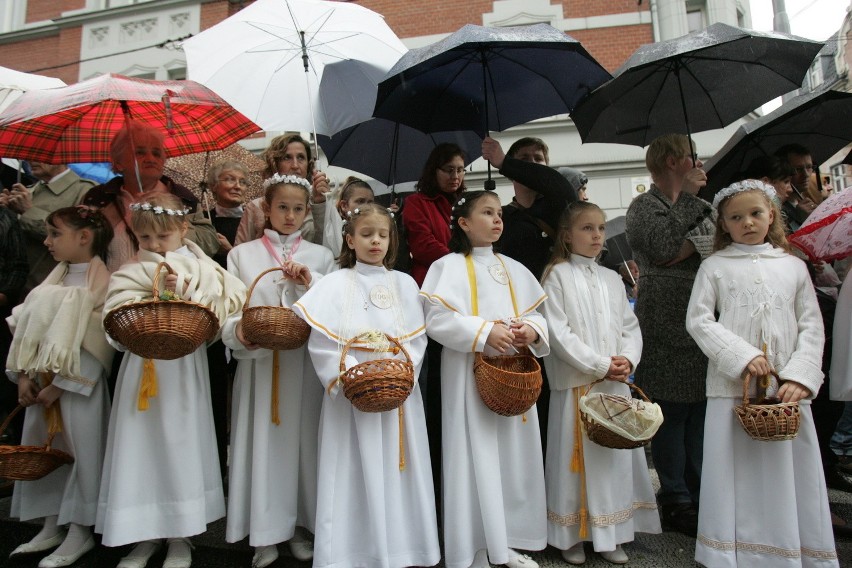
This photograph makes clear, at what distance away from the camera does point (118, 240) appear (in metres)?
3.95

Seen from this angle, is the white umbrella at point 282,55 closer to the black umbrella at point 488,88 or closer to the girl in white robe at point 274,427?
the black umbrella at point 488,88

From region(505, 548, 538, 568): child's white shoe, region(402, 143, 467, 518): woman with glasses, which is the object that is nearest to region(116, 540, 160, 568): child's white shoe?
region(402, 143, 467, 518): woman with glasses

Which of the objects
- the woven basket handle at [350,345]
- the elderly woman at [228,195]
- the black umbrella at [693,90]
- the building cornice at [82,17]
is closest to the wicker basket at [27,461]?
the woven basket handle at [350,345]

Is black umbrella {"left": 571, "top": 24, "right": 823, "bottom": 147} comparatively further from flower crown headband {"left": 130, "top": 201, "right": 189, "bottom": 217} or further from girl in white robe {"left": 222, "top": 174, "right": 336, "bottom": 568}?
flower crown headband {"left": 130, "top": 201, "right": 189, "bottom": 217}

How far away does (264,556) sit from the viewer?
3.38 metres

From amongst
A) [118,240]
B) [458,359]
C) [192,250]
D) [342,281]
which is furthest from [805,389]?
[118,240]

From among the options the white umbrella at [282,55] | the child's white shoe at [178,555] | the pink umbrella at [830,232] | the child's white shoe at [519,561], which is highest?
the white umbrella at [282,55]

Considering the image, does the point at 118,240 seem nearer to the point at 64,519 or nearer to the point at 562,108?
the point at 64,519

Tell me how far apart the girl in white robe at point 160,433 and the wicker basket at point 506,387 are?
1.40 metres

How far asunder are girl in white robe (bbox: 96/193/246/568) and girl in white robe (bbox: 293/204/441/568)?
0.64 metres

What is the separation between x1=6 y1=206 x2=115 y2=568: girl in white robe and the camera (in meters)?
3.47

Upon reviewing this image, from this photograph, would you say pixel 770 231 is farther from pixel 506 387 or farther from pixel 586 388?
pixel 506 387

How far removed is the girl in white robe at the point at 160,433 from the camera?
3.26 m

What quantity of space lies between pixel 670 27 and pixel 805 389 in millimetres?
11344
